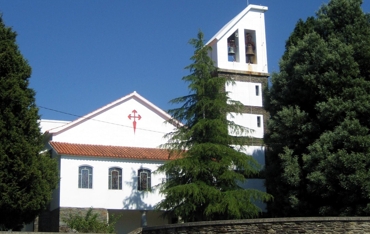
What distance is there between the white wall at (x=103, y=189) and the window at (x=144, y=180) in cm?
20

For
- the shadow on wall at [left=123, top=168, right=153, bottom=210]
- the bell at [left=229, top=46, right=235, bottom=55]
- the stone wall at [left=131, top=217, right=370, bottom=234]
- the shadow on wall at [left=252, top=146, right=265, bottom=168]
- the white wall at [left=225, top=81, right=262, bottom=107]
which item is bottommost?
the stone wall at [left=131, top=217, right=370, bottom=234]

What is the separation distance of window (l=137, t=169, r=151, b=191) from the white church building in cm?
5

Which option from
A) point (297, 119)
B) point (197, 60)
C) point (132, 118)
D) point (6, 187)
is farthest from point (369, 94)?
point (6, 187)

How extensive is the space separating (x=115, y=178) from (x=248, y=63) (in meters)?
10.0

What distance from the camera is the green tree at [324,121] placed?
23.6 metres

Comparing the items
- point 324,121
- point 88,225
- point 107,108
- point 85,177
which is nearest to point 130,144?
point 107,108

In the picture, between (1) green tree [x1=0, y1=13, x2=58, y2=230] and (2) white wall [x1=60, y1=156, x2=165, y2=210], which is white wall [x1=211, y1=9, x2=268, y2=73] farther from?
(1) green tree [x1=0, y1=13, x2=58, y2=230]

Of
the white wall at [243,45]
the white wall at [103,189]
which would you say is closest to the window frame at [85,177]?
the white wall at [103,189]

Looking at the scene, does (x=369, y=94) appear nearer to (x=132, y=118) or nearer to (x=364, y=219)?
(x=364, y=219)

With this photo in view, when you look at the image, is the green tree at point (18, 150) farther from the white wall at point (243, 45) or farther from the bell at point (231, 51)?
the bell at point (231, 51)

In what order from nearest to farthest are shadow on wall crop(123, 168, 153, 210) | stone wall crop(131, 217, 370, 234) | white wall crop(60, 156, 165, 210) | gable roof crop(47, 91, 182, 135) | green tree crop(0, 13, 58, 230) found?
stone wall crop(131, 217, 370, 234), green tree crop(0, 13, 58, 230), white wall crop(60, 156, 165, 210), shadow on wall crop(123, 168, 153, 210), gable roof crop(47, 91, 182, 135)

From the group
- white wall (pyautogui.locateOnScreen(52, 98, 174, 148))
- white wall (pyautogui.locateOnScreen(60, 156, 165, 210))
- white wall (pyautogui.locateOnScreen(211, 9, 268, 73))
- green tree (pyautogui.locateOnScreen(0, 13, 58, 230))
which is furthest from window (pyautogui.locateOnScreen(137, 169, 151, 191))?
white wall (pyautogui.locateOnScreen(211, 9, 268, 73))

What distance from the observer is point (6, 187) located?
21.4 metres

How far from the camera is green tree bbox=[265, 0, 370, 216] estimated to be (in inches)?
928
